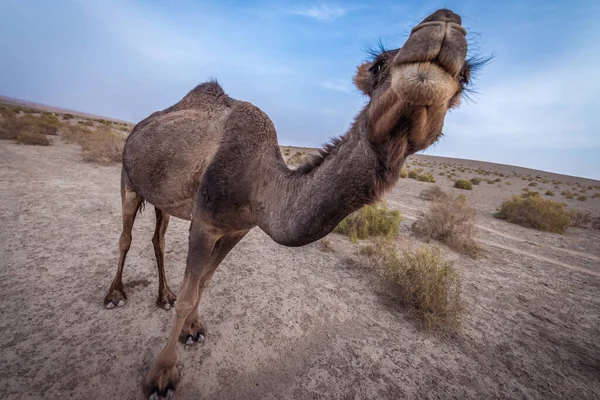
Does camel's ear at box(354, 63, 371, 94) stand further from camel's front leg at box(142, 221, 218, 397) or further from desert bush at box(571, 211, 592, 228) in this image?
desert bush at box(571, 211, 592, 228)

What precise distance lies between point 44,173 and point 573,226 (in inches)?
855

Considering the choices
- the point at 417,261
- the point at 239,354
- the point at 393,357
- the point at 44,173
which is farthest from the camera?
the point at 44,173

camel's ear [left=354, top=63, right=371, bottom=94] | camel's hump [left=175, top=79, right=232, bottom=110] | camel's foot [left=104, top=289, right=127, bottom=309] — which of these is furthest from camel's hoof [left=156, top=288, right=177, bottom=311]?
camel's ear [left=354, top=63, right=371, bottom=94]

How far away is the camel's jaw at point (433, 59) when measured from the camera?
96 cm

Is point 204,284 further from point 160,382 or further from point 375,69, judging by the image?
point 375,69

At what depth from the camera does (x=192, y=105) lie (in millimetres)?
3002

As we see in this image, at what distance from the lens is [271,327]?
10.9 ft

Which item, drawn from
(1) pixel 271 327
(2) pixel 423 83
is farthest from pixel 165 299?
(2) pixel 423 83

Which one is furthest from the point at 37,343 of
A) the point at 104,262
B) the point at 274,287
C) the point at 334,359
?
the point at 334,359

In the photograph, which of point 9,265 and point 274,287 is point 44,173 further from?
point 274,287

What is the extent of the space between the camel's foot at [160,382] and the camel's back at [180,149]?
Result: 59.3 inches

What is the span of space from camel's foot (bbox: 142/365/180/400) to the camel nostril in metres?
3.35

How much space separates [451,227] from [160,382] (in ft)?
25.3

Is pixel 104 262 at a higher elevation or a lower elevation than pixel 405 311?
lower
